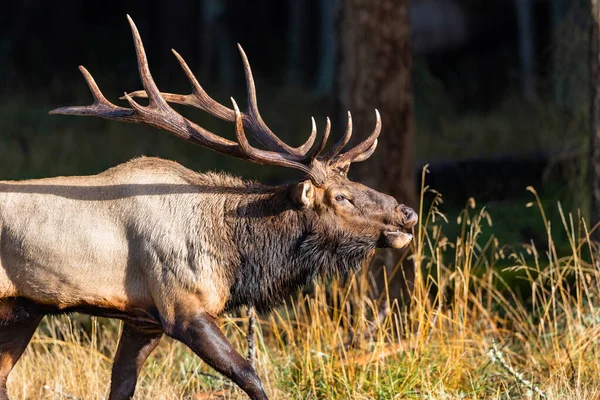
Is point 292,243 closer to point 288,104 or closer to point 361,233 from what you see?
point 361,233

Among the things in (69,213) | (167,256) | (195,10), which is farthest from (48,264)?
(195,10)

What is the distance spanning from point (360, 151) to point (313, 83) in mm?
14570

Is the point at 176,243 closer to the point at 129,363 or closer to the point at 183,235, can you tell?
the point at 183,235

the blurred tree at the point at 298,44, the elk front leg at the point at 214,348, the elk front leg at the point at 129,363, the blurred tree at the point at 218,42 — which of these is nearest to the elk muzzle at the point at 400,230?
the elk front leg at the point at 214,348

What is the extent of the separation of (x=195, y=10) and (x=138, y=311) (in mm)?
17866

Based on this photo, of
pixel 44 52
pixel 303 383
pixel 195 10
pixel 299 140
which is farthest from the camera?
pixel 195 10

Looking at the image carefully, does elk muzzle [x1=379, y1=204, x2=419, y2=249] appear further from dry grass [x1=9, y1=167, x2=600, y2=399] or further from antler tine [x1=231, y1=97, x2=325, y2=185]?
dry grass [x1=9, y1=167, x2=600, y2=399]

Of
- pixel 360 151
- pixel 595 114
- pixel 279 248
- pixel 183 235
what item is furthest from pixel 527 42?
pixel 183 235

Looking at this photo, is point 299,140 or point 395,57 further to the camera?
point 299,140

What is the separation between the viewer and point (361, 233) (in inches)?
200

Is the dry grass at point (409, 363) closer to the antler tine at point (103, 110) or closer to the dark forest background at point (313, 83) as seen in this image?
the antler tine at point (103, 110)

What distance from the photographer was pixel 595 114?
6.77 m

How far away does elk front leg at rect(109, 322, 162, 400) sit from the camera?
5.41 meters

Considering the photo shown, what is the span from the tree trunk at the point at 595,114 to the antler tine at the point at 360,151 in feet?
6.60
